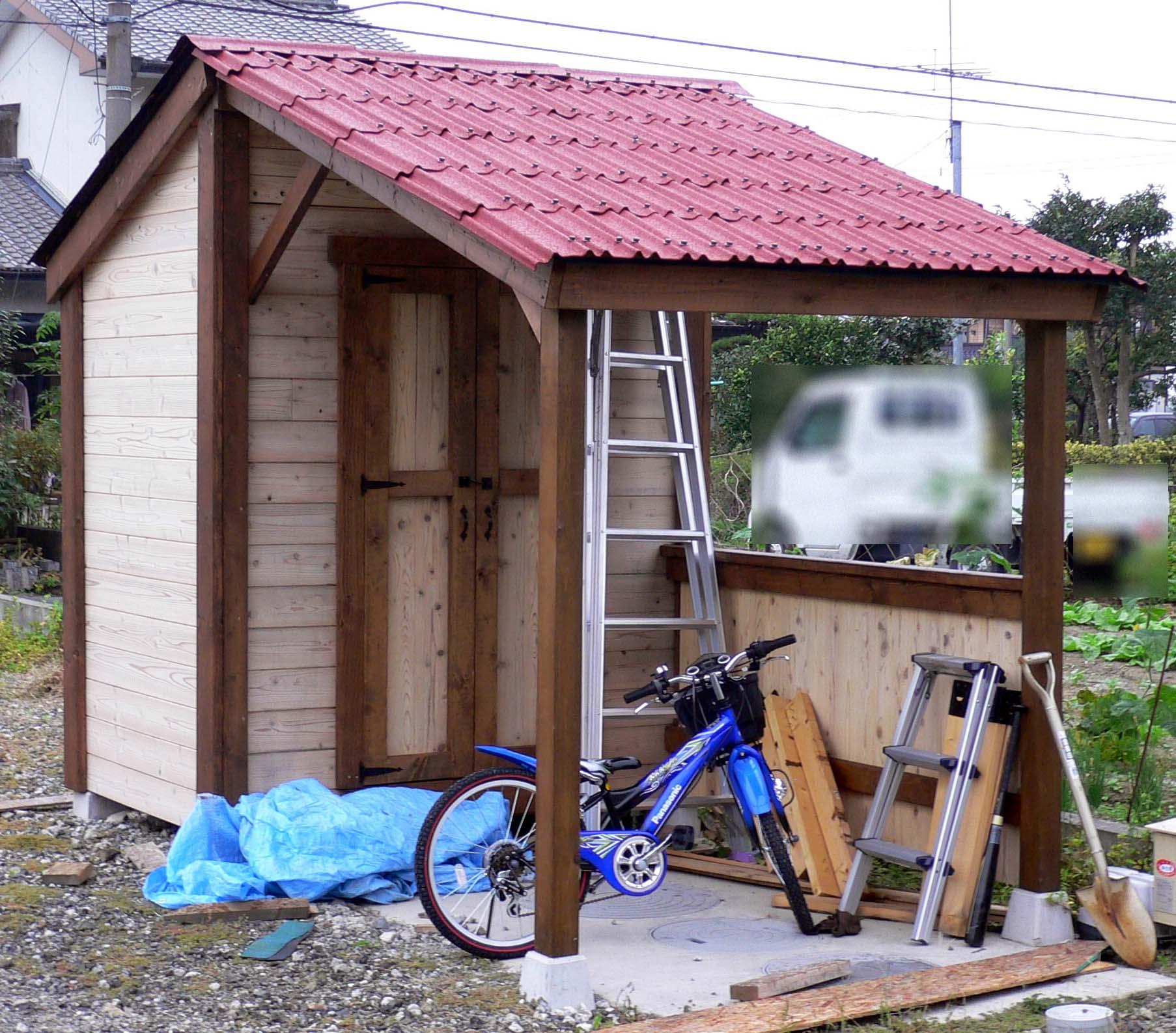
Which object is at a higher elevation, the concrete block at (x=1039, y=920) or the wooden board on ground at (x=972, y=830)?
the wooden board on ground at (x=972, y=830)

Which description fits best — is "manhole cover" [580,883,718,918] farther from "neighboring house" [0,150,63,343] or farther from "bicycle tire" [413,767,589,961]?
"neighboring house" [0,150,63,343]

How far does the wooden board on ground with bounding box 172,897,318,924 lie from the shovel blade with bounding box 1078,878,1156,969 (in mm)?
2768

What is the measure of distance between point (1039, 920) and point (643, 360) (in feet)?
9.32

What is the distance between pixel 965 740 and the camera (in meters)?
5.70

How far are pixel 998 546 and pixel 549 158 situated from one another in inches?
281

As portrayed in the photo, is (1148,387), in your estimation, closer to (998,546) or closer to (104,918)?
(998,546)

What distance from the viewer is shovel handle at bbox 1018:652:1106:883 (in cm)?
534

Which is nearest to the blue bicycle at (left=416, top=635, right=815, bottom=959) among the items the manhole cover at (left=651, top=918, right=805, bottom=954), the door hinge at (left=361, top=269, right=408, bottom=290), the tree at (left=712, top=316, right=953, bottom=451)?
the manhole cover at (left=651, top=918, right=805, bottom=954)

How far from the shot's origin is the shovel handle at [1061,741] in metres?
5.34

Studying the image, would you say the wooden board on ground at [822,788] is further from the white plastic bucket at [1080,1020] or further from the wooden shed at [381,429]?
the white plastic bucket at [1080,1020]

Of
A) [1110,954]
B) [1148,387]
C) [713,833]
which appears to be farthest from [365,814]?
[1148,387]

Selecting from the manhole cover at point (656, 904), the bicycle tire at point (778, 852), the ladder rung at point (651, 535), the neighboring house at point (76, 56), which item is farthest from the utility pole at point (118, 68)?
the bicycle tire at point (778, 852)

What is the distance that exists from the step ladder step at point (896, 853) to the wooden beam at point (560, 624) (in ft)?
4.55

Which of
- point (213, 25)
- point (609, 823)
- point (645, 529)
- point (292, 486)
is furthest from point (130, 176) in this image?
point (213, 25)
